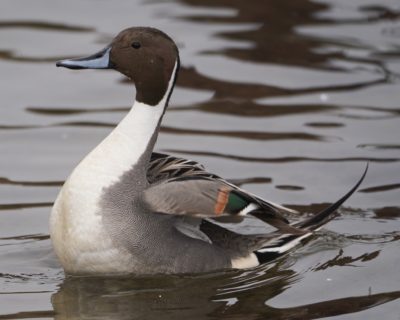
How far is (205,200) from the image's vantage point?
5941 mm

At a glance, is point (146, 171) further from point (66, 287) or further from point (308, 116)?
point (308, 116)

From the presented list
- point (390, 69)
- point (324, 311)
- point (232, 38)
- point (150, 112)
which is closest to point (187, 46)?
point (232, 38)

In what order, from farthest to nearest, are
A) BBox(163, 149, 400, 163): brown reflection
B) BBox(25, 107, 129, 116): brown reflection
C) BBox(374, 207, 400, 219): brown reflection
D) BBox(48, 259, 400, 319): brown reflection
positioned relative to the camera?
BBox(25, 107, 129, 116): brown reflection, BBox(163, 149, 400, 163): brown reflection, BBox(374, 207, 400, 219): brown reflection, BBox(48, 259, 400, 319): brown reflection

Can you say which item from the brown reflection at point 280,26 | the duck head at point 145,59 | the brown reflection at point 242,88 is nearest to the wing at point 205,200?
the duck head at point 145,59

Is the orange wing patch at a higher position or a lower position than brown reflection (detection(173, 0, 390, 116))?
higher

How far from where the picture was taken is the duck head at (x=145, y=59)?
623 cm

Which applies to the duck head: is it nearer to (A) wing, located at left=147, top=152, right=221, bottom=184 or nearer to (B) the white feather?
(B) the white feather

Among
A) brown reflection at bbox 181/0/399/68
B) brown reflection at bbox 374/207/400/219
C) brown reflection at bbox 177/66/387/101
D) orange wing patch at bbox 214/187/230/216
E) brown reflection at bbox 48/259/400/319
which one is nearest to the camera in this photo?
brown reflection at bbox 48/259/400/319

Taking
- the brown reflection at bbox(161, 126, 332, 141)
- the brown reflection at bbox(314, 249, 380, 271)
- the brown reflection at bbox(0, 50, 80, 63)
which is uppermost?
the brown reflection at bbox(0, 50, 80, 63)

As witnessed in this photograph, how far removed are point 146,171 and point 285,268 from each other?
931 millimetres

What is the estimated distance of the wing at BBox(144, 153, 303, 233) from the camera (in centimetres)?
592

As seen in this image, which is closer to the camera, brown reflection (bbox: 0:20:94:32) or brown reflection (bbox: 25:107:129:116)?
brown reflection (bbox: 25:107:129:116)

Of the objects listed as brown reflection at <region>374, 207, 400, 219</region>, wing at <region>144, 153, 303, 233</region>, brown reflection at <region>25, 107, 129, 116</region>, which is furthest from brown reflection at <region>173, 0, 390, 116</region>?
wing at <region>144, 153, 303, 233</region>

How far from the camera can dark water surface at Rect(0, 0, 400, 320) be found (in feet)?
19.9
